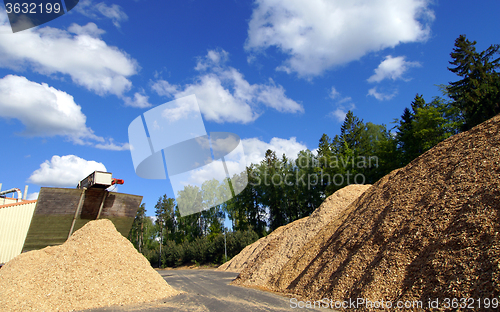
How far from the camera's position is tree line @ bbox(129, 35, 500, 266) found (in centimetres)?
3078

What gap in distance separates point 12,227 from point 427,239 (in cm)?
2190

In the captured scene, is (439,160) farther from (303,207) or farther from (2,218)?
(303,207)

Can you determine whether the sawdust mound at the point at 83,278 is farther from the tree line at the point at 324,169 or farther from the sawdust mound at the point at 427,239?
the tree line at the point at 324,169

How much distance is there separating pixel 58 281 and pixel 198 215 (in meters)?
50.2

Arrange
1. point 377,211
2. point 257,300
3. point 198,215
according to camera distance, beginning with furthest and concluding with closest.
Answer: point 198,215 → point 377,211 → point 257,300

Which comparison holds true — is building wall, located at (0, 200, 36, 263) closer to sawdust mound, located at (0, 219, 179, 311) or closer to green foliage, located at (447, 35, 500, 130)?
sawdust mound, located at (0, 219, 179, 311)

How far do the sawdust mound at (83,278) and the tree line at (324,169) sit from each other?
29559 mm

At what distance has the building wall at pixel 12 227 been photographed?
1636cm

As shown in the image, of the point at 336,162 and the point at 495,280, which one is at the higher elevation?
the point at 336,162

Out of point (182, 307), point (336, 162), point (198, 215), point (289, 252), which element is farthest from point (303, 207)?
point (182, 307)

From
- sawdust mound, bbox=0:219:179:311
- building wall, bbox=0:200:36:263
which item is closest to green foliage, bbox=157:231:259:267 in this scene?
building wall, bbox=0:200:36:263

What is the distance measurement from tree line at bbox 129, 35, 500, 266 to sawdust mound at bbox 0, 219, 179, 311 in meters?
29.6

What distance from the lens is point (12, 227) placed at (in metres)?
16.6

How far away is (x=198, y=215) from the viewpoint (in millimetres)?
58031
